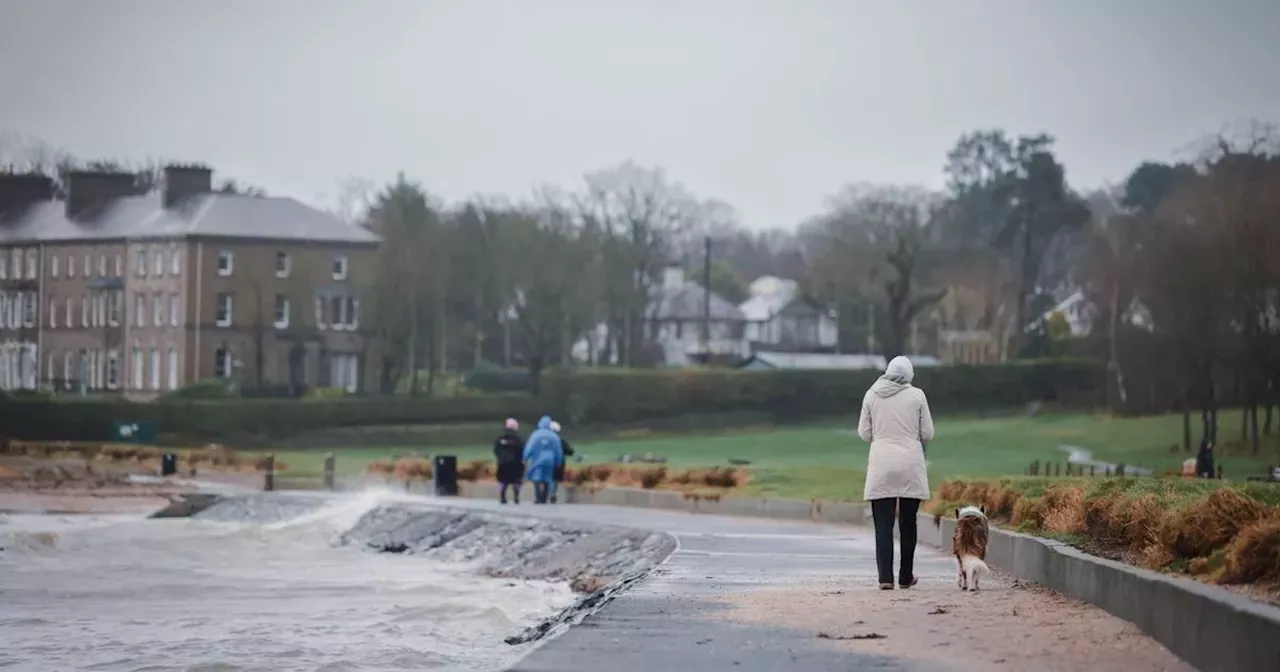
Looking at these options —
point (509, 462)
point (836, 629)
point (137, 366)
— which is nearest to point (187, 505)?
point (509, 462)

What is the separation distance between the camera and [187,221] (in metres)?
64.3

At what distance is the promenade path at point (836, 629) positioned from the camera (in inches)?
445

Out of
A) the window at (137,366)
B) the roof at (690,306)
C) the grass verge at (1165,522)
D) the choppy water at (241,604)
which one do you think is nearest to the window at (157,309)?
the window at (137,366)

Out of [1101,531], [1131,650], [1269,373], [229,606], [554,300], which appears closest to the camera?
[1131,650]

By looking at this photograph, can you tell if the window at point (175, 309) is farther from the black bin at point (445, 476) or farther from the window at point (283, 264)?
the black bin at point (445, 476)

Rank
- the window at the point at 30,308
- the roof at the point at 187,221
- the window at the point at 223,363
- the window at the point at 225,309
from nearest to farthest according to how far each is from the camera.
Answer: the window at the point at 30,308, the roof at the point at 187,221, the window at the point at 225,309, the window at the point at 223,363

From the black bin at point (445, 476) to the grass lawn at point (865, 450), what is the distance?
268 inches

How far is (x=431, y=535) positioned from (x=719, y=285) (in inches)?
4304

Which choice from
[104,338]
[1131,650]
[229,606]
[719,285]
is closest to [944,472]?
[104,338]

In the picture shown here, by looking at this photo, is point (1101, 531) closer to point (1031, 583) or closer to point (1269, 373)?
point (1031, 583)

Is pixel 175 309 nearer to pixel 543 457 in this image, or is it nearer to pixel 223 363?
pixel 223 363

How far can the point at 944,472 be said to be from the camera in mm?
56250

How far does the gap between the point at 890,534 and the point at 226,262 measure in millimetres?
51835

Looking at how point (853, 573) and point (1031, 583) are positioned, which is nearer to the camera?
point (1031, 583)
